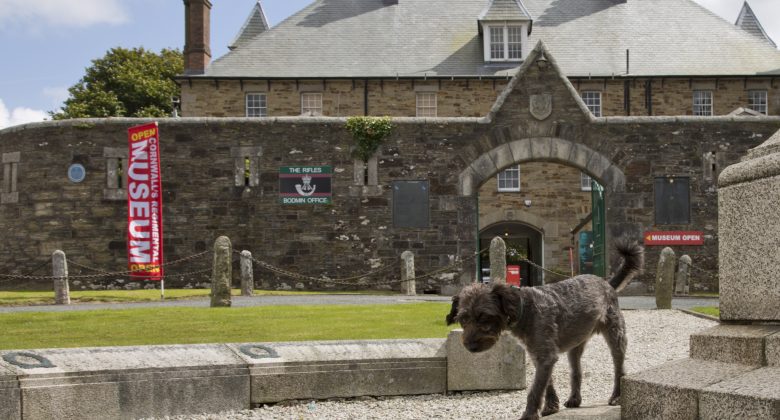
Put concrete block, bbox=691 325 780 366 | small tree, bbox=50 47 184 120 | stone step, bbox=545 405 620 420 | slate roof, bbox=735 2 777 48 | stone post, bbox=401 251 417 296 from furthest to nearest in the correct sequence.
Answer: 1. small tree, bbox=50 47 184 120
2. slate roof, bbox=735 2 777 48
3. stone post, bbox=401 251 417 296
4. stone step, bbox=545 405 620 420
5. concrete block, bbox=691 325 780 366

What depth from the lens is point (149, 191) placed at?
20.9 meters

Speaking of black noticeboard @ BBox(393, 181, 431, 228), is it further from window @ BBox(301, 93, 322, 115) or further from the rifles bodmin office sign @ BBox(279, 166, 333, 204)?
window @ BBox(301, 93, 322, 115)

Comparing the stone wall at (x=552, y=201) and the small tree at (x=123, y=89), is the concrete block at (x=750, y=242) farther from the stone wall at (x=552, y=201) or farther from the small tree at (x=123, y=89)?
the small tree at (x=123, y=89)

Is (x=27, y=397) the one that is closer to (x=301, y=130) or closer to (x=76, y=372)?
(x=76, y=372)

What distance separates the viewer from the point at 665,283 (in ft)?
52.2

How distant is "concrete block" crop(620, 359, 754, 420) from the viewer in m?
4.13

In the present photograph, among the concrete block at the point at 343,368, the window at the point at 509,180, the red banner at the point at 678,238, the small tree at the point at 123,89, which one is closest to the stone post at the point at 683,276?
the red banner at the point at 678,238

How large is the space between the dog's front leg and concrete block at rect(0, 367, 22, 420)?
3.65 metres

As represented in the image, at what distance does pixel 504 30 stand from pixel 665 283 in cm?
1859

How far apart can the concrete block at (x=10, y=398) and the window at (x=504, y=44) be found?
91.3ft

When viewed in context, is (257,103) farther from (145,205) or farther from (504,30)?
(145,205)

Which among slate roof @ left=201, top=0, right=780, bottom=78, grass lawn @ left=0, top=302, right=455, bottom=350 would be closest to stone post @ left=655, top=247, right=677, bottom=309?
grass lawn @ left=0, top=302, right=455, bottom=350

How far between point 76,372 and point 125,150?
16759 mm

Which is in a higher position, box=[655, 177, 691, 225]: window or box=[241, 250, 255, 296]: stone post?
box=[655, 177, 691, 225]: window
